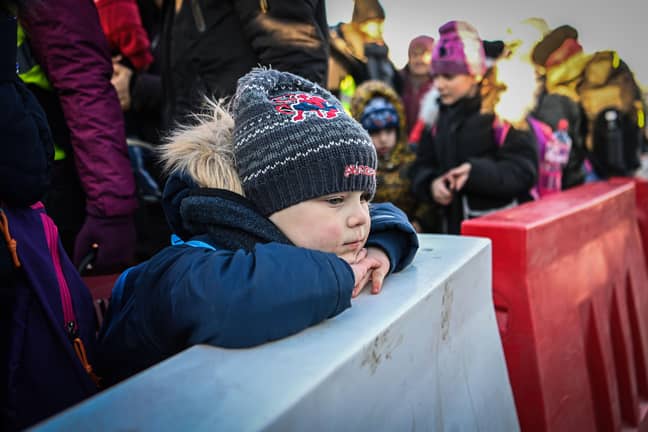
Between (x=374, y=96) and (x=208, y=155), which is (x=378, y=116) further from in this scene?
(x=208, y=155)

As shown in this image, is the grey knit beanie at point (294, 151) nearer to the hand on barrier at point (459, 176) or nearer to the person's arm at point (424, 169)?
the hand on barrier at point (459, 176)

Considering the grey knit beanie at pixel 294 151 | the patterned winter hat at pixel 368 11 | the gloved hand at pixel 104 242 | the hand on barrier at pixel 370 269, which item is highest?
the patterned winter hat at pixel 368 11

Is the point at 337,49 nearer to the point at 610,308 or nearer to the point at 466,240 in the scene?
the point at 610,308

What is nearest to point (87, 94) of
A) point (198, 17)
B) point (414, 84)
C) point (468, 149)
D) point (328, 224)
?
point (198, 17)

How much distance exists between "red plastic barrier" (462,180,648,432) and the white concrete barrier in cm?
25

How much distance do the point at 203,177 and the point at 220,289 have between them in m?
0.41

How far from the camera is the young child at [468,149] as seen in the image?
3.12 m

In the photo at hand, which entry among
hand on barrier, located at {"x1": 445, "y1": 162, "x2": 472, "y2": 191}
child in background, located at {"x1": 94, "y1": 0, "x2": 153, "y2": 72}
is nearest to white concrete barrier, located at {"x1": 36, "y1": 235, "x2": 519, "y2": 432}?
hand on barrier, located at {"x1": 445, "y1": 162, "x2": 472, "y2": 191}

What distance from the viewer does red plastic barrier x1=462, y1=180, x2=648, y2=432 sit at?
160 cm

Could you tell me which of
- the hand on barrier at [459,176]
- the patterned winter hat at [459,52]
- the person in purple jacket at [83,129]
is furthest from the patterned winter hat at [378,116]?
the person in purple jacket at [83,129]

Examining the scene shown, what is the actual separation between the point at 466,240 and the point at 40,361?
1051 mm

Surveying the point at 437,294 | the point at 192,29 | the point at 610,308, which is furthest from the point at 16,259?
the point at 610,308

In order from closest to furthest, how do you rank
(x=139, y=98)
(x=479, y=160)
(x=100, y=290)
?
(x=100, y=290) → (x=139, y=98) → (x=479, y=160)

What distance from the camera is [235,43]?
1.92 meters
